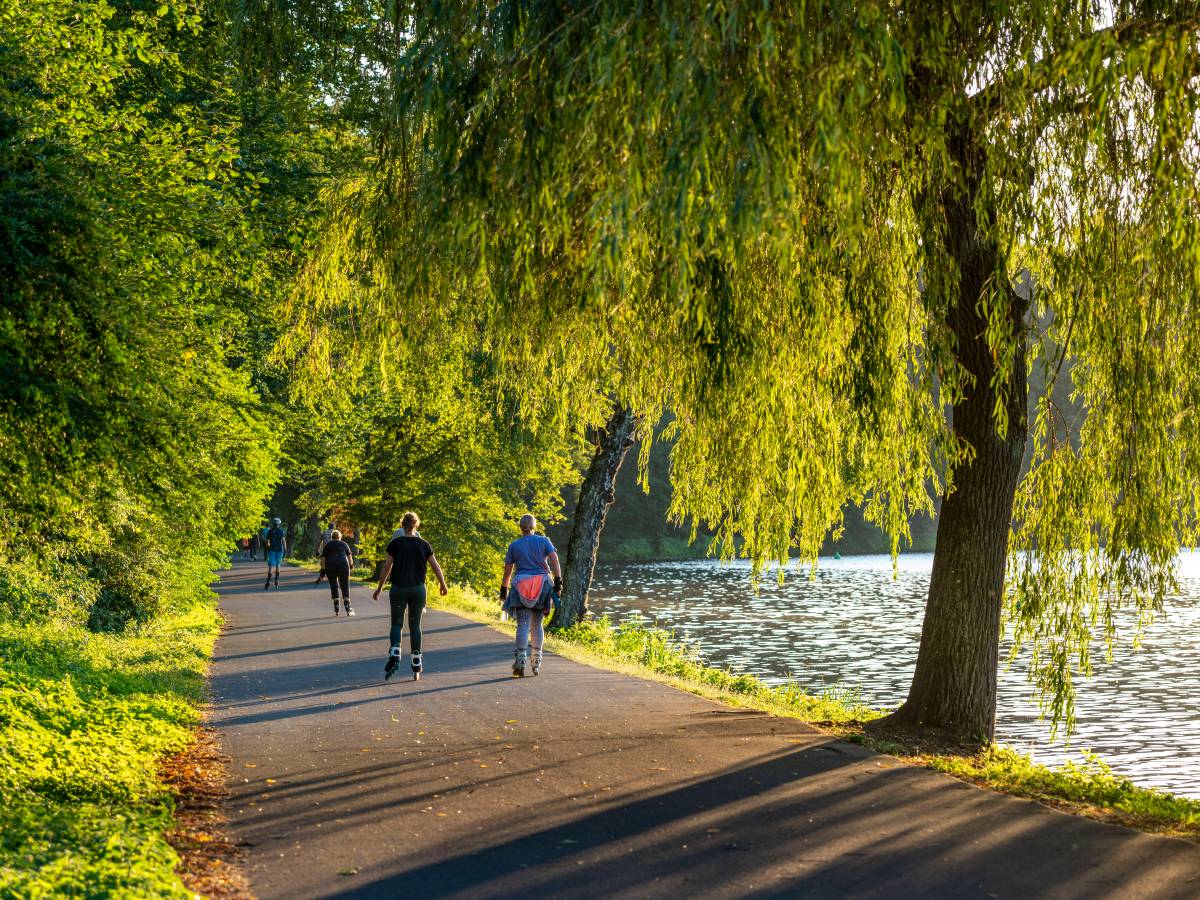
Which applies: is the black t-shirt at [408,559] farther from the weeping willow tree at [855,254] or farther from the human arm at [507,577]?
the weeping willow tree at [855,254]

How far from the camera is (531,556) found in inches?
583

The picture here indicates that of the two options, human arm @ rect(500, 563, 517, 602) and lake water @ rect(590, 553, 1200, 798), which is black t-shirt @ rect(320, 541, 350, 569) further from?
human arm @ rect(500, 563, 517, 602)

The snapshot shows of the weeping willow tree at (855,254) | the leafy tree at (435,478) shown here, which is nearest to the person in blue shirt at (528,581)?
the weeping willow tree at (855,254)

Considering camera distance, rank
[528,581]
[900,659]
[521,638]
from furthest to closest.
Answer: [900,659]
[521,638]
[528,581]

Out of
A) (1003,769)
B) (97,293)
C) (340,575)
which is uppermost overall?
(97,293)

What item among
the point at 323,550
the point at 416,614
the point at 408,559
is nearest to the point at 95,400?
the point at 408,559

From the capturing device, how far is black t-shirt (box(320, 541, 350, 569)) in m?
25.8

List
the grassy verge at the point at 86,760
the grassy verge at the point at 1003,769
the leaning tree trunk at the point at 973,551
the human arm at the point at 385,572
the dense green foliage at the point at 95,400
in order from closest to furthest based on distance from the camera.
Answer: the grassy verge at the point at 86,760 → the dense green foliage at the point at 95,400 → the grassy verge at the point at 1003,769 → the leaning tree trunk at the point at 973,551 → the human arm at the point at 385,572

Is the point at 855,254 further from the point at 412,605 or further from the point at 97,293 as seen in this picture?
the point at 412,605

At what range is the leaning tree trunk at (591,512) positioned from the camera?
942 inches

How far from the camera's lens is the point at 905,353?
36.9 ft

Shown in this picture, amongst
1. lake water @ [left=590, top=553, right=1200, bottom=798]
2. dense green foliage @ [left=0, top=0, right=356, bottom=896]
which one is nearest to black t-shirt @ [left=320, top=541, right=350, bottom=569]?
dense green foliage @ [left=0, top=0, right=356, bottom=896]

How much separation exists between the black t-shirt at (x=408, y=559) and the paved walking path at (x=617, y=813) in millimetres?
1912

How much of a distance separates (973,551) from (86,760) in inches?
296
